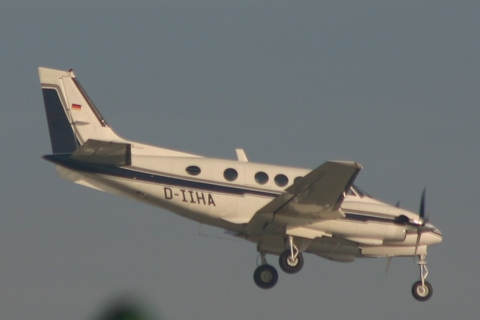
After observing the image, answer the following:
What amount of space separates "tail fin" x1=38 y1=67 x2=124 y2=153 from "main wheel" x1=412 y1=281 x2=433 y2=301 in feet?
39.3

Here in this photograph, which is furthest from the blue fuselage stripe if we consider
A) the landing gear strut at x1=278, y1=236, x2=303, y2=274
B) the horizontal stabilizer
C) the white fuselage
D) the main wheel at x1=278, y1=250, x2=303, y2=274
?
the main wheel at x1=278, y1=250, x2=303, y2=274

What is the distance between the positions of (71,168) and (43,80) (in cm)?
374

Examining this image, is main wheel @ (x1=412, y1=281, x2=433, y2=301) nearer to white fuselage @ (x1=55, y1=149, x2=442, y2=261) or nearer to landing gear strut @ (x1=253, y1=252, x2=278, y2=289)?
white fuselage @ (x1=55, y1=149, x2=442, y2=261)

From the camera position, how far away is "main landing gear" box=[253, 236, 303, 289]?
24.0m

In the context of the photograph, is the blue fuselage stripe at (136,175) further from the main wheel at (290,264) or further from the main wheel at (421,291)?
the main wheel at (421,291)

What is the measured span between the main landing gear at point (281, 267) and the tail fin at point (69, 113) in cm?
696

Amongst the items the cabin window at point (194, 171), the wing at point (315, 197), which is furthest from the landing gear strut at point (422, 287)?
the cabin window at point (194, 171)

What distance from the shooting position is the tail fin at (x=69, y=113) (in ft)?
80.1

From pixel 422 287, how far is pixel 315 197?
19.7 feet

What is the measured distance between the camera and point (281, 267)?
2411 cm

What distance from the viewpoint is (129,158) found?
23547 mm

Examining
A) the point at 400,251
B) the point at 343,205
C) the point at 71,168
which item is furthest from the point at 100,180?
the point at 400,251

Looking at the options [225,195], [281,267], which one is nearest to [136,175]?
[225,195]

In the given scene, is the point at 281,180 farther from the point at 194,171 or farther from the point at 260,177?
the point at 194,171
